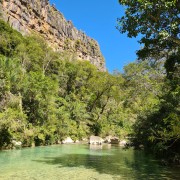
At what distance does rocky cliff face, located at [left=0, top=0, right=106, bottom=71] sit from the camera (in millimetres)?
60550

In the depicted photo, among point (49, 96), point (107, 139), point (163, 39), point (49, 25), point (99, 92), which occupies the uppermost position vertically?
point (49, 25)

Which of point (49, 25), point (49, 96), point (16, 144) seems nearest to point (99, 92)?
point (49, 96)

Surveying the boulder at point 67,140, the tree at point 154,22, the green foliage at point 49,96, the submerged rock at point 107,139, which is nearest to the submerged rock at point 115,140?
the submerged rock at point 107,139

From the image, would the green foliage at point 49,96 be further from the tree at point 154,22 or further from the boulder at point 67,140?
the tree at point 154,22

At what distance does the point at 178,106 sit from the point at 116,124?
3192 centimetres

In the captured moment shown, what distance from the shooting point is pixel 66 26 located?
284 feet

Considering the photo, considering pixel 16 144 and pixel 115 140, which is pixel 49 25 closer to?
pixel 115 140

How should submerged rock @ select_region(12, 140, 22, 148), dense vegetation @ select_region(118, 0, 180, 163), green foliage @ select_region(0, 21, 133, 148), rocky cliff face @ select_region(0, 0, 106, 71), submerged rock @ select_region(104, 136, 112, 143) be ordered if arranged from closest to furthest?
dense vegetation @ select_region(118, 0, 180, 163) → submerged rock @ select_region(12, 140, 22, 148) → green foliage @ select_region(0, 21, 133, 148) → submerged rock @ select_region(104, 136, 112, 143) → rocky cliff face @ select_region(0, 0, 106, 71)

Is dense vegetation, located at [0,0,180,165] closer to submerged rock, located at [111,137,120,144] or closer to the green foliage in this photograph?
the green foliage

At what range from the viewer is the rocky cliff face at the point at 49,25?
199 ft

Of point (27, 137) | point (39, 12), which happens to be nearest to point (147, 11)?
point (27, 137)

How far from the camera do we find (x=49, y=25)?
76.8 meters

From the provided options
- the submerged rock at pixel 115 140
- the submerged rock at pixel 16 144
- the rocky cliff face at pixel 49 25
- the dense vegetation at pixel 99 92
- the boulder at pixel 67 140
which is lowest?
the submerged rock at pixel 16 144

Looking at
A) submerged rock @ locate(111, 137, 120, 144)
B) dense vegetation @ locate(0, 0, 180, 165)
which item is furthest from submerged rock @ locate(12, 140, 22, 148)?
submerged rock @ locate(111, 137, 120, 144)
